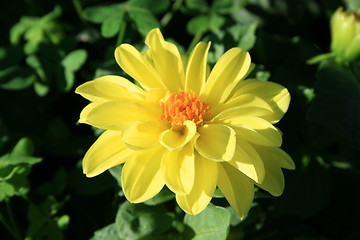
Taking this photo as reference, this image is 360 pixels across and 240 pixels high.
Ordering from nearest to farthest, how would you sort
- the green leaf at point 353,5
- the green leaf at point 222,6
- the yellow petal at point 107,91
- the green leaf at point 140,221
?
1. the yellow petal at point 107,91
2. the green leaf at point 140,221
3. the green leaf at point 222,6
4. the green leaf at point 353,5

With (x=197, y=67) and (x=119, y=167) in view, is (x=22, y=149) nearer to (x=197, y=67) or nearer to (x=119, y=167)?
(x=119, y=167)

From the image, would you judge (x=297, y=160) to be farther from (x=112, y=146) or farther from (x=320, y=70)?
(x=112, y=146)

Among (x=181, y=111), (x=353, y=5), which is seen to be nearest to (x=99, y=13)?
(x=181, y=111)

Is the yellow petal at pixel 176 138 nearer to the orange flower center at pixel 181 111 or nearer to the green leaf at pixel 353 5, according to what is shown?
the orange flower center at pixel 181 111

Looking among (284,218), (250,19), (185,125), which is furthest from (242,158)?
(250,19)

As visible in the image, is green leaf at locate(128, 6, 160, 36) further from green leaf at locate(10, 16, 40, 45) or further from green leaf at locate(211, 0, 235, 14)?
green leaf at locate(10, 16, 40, 45)

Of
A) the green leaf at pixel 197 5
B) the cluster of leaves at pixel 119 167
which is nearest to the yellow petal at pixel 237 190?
the cluster of leaves at pixel 119 167
